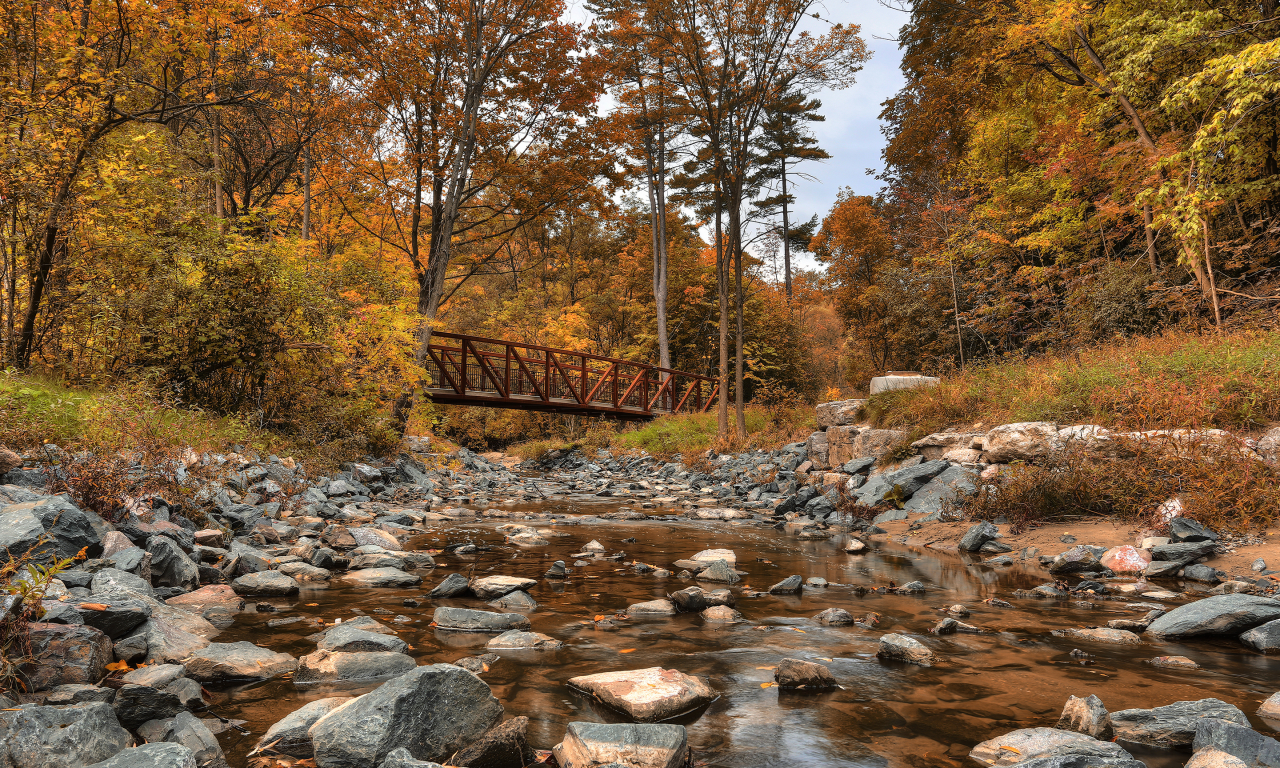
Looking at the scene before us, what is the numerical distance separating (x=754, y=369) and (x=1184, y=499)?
17.2 m

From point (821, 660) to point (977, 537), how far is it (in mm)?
3835

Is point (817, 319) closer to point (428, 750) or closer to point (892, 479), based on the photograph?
point (892, 479)

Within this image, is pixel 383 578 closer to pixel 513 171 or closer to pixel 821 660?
pixel 821 660

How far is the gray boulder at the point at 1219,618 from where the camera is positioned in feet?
10.5

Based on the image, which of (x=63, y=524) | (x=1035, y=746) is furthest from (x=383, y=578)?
(x=1035, y=746)

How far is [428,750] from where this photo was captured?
1897 millimetres

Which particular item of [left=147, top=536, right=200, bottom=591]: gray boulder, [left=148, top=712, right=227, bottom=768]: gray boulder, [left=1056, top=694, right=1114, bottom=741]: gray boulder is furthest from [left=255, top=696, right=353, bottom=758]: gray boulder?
[left=1056, top=694, right=1114, bottom=741]: gray boulder

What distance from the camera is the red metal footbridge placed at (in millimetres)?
14141

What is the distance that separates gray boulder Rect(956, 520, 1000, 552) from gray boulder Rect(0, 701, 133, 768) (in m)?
6.26

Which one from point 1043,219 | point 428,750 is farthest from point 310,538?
point 1043,219

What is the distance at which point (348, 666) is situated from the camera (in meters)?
2.63

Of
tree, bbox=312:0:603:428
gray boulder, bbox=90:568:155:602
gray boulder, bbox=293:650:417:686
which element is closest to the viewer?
gray boulder, bbox=293:650:417:686

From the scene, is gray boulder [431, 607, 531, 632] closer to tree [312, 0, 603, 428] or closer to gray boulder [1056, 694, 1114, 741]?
gray boulder [1056, 694, 1114, 741]

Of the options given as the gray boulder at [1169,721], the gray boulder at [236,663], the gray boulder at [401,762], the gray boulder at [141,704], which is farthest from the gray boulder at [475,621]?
the gray boulder at [1169,721]
